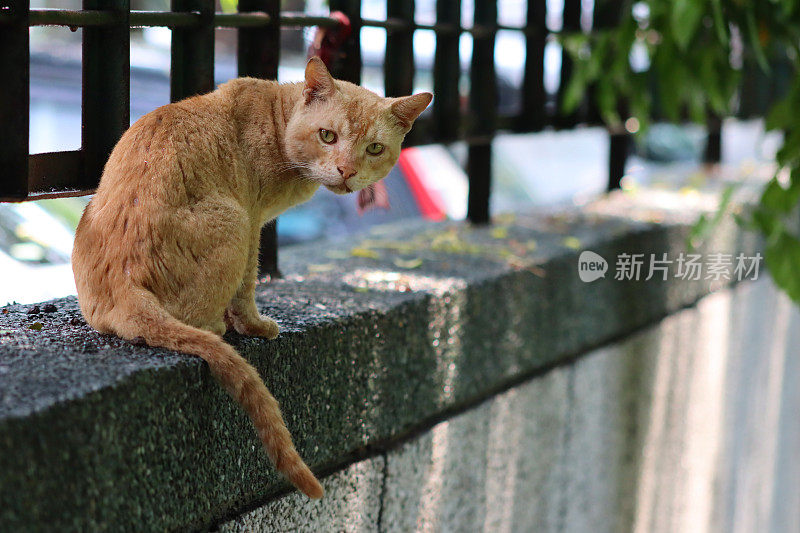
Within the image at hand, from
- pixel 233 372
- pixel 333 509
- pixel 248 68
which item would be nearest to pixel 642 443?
pixel 333 509

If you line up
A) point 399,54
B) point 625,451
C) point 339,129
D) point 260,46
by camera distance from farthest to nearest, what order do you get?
point 625,451 → point 399,54 → point 260,46 → point 339,129

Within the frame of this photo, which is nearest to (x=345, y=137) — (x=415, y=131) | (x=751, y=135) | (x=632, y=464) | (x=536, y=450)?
(x=415, y=131)

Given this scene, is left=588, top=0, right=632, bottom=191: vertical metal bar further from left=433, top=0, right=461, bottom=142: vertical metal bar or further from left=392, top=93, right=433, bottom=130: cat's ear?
left=392, top=93, right=433, bottom=130: cat's ear

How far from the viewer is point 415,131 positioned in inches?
122

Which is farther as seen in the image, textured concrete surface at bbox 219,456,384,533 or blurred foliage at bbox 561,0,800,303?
blurred foliage at bbox 561,0,800,303

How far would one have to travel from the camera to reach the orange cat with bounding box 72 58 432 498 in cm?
167

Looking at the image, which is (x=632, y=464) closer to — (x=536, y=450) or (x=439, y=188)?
(x=536, y=450)

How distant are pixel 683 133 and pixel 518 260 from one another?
5.98m

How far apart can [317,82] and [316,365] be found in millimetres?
613

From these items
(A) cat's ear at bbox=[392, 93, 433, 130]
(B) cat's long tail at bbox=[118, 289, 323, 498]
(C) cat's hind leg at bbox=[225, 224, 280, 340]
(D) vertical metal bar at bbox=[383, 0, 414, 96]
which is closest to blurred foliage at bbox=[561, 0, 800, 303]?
(D) vertical metal bar at bbox=[383, 0, 414, 96]

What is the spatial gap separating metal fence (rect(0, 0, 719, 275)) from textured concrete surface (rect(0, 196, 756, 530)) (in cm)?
30

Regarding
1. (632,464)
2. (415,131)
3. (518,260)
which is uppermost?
(415,131)

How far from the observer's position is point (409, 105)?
1.93 meters

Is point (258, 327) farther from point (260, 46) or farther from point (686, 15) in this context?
point (686, 15)
